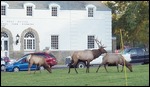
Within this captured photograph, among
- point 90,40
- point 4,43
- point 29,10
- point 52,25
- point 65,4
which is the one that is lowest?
point 4,43

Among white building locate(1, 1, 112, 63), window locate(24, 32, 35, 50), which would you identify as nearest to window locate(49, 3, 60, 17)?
white building locate(1, 1, 112, 63)

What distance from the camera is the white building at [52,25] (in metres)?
49.8

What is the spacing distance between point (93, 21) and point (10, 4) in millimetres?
9518

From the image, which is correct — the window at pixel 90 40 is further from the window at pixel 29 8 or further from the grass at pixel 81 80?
the grass at pixel 81 80

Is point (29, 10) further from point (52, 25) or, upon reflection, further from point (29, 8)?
point (52, 25)

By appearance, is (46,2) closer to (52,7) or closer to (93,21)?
(52,7)

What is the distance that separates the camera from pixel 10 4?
50.2 m

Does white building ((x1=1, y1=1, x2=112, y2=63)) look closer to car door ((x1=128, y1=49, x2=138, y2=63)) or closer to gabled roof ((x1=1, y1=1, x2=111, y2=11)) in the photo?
gabled roof ((x1=1, y1=1, x2=111, y2=11))

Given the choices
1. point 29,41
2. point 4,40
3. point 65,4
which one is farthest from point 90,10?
point 4,40

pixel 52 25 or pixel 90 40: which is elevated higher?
pixel 52 25

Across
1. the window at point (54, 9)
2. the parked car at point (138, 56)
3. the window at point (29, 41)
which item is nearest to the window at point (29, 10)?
the window at point (29, 41)

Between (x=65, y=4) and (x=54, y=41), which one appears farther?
(x=65, y=4)

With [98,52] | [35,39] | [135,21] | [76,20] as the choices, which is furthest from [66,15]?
[98,52]

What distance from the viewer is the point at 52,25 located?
51.0m
